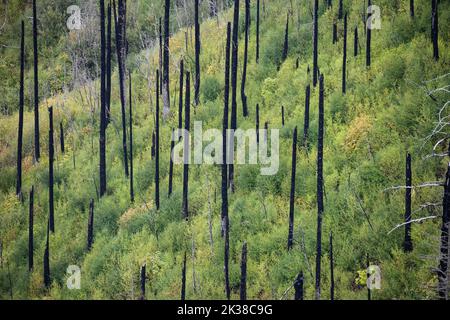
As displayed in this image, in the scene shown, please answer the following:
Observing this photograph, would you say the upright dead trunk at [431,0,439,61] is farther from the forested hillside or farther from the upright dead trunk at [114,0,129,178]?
the upright dead trunk at [114,0,129,178]

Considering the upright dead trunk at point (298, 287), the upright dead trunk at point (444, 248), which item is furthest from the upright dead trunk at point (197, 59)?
the upright dead trunk at point (444, 248)

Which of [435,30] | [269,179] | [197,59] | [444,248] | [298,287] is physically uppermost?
[435,30]

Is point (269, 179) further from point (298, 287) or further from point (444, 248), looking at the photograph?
point (444, 248)

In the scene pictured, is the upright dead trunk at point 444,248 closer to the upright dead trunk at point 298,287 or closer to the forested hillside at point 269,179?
the forested hillside at point 269,179

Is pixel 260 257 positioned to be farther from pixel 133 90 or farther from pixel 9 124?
pixel 9 124

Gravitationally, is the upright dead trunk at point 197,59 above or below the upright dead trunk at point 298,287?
above

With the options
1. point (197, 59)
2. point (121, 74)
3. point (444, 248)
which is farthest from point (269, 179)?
point (121, 74)

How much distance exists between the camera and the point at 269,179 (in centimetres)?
2394

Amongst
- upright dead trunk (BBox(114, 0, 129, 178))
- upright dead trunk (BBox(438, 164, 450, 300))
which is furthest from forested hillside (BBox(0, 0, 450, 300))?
upright dead trunk (BBox(114, 0, 129, 178))

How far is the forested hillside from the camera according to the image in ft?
61.9

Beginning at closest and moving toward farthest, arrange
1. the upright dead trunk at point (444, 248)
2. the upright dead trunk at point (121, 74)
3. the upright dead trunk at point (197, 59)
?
the upright dead trunk at point (444, 248)
the upright dead trunk at point (121, 74)
the upright dead trunk at point (197, 59)

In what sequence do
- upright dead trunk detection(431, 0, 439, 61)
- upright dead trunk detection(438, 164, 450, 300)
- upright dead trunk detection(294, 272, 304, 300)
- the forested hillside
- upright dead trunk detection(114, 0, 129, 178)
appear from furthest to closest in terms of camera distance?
1. upright dead trunk detection(114, 0, 129, 178)
2. upright dead trunk detection(431, 0, 439, 61)
3. the forested hillside
4. upright dead trunk detection(294, 272, 304, 300)
5. upright dead trunk detection(438, 164, 450, 300)

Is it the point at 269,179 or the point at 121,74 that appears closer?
the point at 269,179

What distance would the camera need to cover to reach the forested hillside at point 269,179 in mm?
18859
